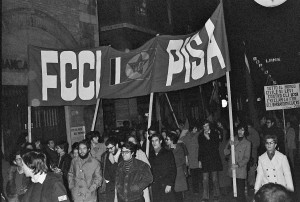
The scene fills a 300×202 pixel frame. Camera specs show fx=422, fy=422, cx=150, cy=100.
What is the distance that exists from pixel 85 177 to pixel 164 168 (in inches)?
56.9

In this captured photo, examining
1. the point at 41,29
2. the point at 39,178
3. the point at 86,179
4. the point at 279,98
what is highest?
the point at 41,29

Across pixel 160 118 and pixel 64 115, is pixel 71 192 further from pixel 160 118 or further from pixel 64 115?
pixel 160 118

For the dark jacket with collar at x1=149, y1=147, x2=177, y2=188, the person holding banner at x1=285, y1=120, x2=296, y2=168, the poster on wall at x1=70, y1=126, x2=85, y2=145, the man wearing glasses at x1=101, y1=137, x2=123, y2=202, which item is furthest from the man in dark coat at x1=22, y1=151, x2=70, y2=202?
the person holding banner at x1=285, y1=120, x2=296, y2=168

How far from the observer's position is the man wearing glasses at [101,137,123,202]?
7.87 m

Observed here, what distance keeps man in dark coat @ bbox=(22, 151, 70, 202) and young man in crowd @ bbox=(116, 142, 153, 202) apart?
1932 millimetres

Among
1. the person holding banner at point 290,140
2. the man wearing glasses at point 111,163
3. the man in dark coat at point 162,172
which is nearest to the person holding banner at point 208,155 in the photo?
the man in dark coat at point 162,172

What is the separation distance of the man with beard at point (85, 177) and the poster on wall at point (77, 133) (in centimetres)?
674

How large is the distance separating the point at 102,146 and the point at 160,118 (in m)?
12.4

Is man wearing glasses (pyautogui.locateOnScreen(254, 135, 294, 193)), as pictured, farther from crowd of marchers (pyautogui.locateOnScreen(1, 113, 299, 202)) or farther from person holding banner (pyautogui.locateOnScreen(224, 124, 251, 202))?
person holding banner (pyautogui.locateOnScreen(224, 124, 251, 202))

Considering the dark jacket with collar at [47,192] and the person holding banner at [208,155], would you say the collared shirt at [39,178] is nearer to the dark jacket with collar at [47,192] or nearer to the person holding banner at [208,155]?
the dark jacket with collar at [47,192]

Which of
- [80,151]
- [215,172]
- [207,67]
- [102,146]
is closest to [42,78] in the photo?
[102,146]

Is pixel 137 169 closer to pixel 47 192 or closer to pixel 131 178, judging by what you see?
pixel 131 178

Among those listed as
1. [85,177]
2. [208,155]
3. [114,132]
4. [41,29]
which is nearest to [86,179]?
[85,177]

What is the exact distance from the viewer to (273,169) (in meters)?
6.41
